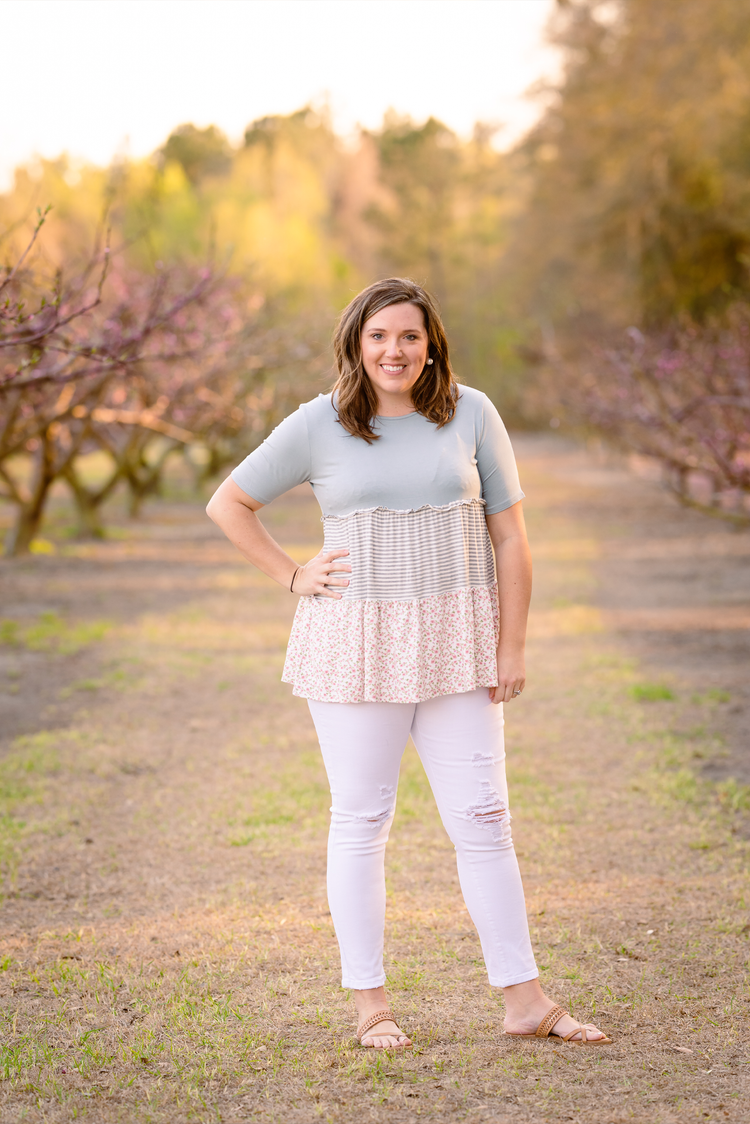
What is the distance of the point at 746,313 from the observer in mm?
9531

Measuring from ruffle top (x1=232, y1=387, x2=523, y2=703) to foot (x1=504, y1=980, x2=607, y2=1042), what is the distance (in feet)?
2.72

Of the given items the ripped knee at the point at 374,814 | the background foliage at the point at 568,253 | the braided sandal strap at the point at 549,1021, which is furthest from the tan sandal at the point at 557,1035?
the background foliage at the point at 568,253

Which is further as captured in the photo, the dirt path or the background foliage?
the background foliage

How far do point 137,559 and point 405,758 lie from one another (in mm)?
9642

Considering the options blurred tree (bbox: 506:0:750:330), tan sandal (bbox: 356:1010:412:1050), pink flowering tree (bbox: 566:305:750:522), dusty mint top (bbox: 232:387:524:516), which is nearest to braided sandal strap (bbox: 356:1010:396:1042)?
tan sandal (bbox: 356:1010:412:1050)

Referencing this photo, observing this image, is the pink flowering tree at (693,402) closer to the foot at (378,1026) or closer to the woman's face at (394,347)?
the woman's face at (394,347)

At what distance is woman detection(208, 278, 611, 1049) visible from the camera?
287 centimetres

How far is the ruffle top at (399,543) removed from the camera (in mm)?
2869

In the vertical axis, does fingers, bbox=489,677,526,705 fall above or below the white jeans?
above

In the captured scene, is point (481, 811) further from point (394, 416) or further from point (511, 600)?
point (394, 416)

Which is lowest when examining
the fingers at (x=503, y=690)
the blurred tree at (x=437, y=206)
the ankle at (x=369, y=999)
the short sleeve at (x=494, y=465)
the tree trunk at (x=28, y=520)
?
the ankle at (x=369, y=999)

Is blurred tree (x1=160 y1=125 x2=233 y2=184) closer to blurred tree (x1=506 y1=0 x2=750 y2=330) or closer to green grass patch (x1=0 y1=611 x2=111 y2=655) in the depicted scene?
blurred tree (x1=506 y1=0 x2=750 y2=330)

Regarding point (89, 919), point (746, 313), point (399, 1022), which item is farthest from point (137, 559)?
point (399, 1022)

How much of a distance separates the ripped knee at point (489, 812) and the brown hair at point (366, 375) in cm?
91
